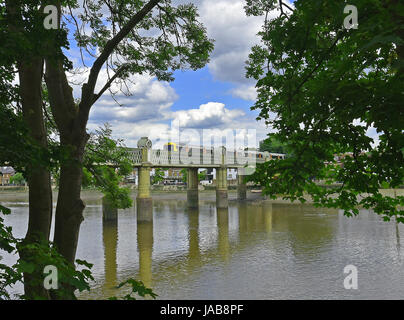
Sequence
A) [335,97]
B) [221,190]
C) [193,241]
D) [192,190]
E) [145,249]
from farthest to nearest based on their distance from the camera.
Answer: [192,190], [221,190], [193,241], [145,249], [335,97]

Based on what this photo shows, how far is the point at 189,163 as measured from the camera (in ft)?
170

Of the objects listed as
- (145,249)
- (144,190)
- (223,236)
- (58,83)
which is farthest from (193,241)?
(58,83)

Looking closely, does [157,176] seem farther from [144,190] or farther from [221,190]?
[144,190]

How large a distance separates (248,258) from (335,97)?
17.9 m

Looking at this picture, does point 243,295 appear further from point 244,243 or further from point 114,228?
point 114,228

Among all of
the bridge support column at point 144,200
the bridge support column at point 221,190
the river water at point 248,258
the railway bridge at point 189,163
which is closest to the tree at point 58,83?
the river water at point 248,258

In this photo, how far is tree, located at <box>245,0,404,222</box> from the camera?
345cm

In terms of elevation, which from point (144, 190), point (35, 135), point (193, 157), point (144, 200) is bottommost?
point (144, 200)

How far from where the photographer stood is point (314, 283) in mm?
15359

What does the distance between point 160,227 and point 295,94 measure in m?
31.7

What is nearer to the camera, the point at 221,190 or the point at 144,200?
the point at 144,200

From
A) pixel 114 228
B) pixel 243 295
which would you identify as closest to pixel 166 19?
pixel 243 295

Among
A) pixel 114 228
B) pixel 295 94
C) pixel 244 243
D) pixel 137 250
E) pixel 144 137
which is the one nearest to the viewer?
pixel 295 94
